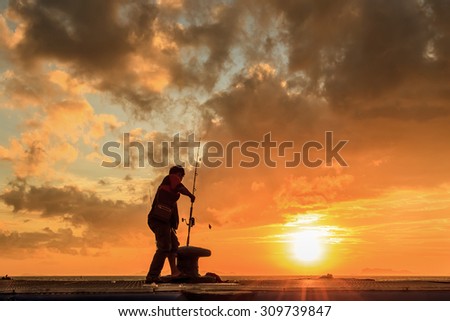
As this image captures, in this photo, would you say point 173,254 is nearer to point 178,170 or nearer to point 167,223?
point 167,223

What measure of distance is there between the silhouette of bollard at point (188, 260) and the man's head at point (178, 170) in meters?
2.71

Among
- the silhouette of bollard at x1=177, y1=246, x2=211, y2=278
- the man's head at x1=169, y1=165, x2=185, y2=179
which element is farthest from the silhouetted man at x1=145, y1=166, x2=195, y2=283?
the silhouette of bollard at x1=177, y1=246, x2=211, y2=278

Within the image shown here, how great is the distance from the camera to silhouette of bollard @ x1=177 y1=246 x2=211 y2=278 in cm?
2284

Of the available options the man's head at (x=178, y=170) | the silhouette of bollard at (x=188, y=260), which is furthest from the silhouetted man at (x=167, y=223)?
the silhouette of bollard at (x=188, y=260)

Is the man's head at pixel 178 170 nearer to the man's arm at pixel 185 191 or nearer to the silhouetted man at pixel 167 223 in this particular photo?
the silhouetted man at pixel 167 223

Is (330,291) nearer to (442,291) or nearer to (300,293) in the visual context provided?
(300,293)

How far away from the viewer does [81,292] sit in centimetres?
1570

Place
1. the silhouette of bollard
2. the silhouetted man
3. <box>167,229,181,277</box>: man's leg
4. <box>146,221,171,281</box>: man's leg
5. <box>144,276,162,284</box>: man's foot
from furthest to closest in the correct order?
the silhouette of bollard → <box>167,229,181,277</box>: man's leg → the silhouetted man → <box>146,221,171,281</box>: man's leg → <box>144,276,162,284</box>: man's foot

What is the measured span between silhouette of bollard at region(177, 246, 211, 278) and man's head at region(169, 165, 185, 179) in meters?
2.71

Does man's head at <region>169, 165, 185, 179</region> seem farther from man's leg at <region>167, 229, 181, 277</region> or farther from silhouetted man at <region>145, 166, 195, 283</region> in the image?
man's leg at <region>167, 229, 181, 277</region>
